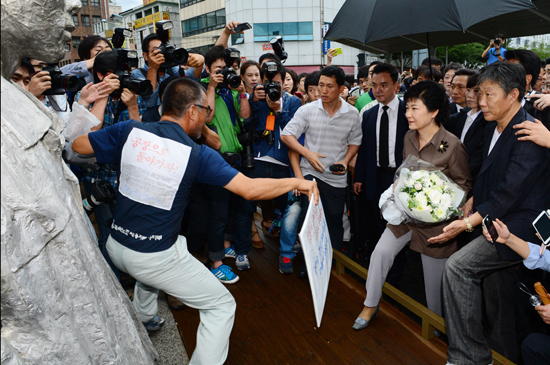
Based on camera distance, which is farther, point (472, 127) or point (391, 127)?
point (391, 127)

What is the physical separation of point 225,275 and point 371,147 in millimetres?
1901

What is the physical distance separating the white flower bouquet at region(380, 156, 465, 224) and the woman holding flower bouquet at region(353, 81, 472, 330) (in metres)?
0.16

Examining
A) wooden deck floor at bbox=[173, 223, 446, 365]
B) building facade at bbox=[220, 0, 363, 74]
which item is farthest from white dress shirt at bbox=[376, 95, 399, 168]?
building facade at bbox=[220, 0, 363, 74]

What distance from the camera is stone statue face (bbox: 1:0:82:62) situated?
1497 mm

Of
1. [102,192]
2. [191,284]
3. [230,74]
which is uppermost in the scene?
[230,74]

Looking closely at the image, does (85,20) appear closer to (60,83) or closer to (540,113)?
(60,83)

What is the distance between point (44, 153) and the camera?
1570 mm

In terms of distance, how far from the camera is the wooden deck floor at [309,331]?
280 cm

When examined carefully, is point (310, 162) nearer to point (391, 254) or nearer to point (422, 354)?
point (391, 254)

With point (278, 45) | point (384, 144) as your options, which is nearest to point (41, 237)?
point (384, 144)

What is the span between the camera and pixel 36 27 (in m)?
1.58

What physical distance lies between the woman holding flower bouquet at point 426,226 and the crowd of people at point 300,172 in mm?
11

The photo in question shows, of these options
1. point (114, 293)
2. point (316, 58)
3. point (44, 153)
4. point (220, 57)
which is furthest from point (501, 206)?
→ point (316, 58)

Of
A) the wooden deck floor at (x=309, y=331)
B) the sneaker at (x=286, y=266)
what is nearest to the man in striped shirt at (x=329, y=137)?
the sneaker at (x=286, y=266)
